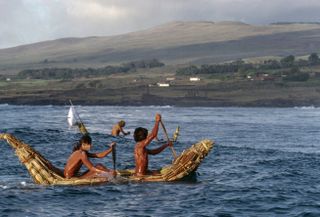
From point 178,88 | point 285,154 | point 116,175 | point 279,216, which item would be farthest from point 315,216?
point 178,88

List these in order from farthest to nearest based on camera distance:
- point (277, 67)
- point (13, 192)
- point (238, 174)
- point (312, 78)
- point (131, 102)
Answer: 1. point (277, 67)
2. point (312, 78)
3. point (131, 102)
4. point (238, 174)
5. point (13, 192)

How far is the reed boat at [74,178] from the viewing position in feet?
90.4

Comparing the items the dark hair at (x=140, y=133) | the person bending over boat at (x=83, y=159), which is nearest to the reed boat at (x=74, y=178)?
the person bending over boat at (x=83, y=159)

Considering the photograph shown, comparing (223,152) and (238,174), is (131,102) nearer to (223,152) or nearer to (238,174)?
(223,152)

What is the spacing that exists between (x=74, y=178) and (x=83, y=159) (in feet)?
4.11

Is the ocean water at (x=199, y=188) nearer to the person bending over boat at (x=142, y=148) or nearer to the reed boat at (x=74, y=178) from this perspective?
the reed boat at (x=74, y=178)

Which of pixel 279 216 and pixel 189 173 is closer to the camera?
pixel 279 216

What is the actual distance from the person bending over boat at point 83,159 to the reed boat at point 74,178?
290mm

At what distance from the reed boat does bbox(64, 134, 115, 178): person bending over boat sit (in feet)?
0.95

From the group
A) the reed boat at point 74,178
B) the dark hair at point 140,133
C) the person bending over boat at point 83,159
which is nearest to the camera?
the person bending over boat at point 83,159

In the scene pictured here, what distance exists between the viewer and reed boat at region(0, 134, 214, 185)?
2756cm

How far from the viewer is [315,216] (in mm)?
23594

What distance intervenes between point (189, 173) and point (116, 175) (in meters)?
3.34

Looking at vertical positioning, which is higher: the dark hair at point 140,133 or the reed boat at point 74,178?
the dark hair at point 140,133
